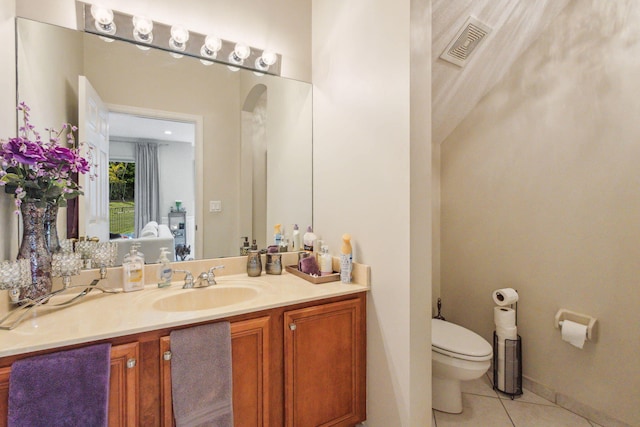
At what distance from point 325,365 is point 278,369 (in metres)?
0.24

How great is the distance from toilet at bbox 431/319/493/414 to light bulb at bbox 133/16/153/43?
2.31m

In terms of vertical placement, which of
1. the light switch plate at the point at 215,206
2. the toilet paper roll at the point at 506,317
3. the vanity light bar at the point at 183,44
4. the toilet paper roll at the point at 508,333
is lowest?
the toilet paper roll at the point at 508,333

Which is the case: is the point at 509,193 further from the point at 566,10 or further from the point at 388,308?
the point at 388,308

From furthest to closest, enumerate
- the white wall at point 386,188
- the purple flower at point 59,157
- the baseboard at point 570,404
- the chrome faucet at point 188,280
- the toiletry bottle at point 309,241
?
the toiletry bottle at point 309,241 → the baseboard at point 570,404 → the chrome faucet at point 188,280 → the white wall at point 386,188 → the purple flower at point 59,157

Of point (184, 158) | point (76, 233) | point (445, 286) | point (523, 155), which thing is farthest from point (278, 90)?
point (445, 286)

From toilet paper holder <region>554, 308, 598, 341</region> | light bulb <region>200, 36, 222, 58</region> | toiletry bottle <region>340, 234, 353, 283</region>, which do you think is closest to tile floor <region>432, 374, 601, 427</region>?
toilet paper holder <region>554, 308, 598, 341</region>

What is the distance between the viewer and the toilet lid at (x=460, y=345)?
5.44 ft

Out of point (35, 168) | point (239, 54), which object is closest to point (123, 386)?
point (35, 168)

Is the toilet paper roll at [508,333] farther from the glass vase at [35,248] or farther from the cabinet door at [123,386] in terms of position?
the glass vase at [35,248]

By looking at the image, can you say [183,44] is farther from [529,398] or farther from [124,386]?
[529,398]

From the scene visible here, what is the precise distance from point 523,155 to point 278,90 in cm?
169

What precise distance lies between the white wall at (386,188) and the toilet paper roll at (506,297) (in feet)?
3.08

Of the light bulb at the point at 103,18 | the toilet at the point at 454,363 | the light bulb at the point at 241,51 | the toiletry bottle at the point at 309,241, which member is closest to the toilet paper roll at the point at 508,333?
the toilet at the point at 454,363

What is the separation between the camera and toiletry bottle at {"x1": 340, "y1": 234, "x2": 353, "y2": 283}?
1.56 m
